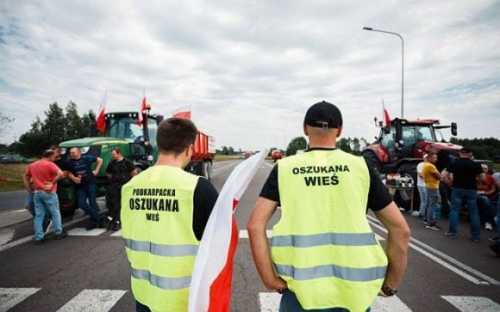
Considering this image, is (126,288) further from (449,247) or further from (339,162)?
(449,247)

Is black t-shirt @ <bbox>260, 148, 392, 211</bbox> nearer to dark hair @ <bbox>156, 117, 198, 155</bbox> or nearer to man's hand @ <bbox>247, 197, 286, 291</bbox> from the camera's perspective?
man's hand @ <bbox>247, 197, 286, 291</bbox>

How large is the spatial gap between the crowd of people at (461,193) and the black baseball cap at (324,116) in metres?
6.67

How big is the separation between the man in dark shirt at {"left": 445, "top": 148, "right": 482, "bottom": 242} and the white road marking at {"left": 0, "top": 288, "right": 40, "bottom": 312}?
822 centimetres

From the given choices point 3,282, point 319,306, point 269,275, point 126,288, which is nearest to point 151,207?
point 269,275

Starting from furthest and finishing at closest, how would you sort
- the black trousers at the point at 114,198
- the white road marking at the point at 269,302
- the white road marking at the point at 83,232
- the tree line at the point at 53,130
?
1. the tree line at the point at 53,130
2. the black trousers at the point at 114,198
3. the white road marking at the point at 83,232
4. the white road marking at the point at 269,302

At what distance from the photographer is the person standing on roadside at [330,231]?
169 cm

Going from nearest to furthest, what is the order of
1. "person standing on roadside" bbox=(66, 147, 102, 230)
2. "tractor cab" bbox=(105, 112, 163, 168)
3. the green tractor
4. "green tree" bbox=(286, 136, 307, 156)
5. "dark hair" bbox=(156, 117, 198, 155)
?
"dark hair" bbox=(156, 117, 198, 155), "person standing on roadside" bbox=(66, 147, 102, 230), the green tractor, "tractor cab" bbox=(105, 112, 163, 168), "green tree" bbox=(286, 136, 307, 156)

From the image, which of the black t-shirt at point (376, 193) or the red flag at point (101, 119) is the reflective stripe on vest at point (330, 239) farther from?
the red flag at point (101, 119)

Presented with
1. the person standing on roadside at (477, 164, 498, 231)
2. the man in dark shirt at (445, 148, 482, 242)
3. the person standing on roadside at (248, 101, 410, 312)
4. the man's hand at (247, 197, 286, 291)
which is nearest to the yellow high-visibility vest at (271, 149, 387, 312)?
the person standing on roadside at (248, 101, 410, 312)

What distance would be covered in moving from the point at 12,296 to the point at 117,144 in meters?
6.18

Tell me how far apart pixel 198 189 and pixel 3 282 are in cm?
462

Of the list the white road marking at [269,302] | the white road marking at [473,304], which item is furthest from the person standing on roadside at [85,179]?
the white road marking at [473,304]

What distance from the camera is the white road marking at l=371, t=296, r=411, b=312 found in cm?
375

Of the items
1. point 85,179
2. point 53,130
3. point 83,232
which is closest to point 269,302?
point 83,232
